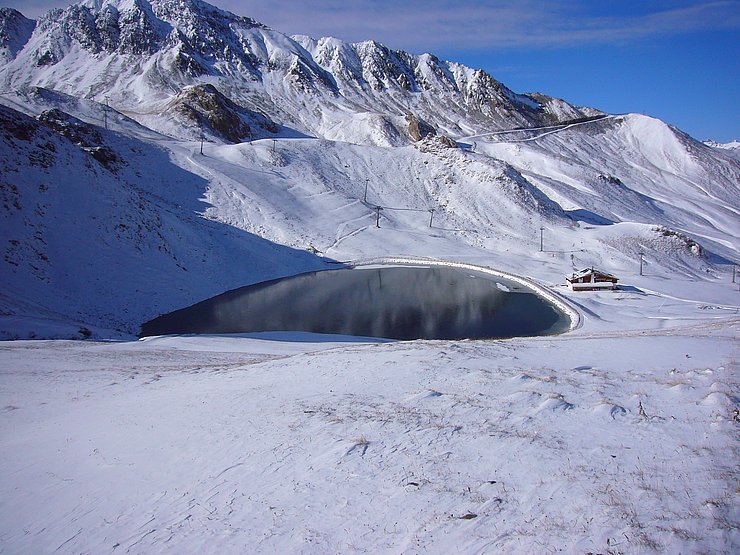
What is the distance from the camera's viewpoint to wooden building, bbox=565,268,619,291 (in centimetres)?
5391

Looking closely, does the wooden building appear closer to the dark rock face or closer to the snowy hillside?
the snowy hillside

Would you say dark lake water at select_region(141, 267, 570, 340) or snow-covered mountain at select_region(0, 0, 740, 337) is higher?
snow-covered mountain at select_region(0, 0, 740, 337)

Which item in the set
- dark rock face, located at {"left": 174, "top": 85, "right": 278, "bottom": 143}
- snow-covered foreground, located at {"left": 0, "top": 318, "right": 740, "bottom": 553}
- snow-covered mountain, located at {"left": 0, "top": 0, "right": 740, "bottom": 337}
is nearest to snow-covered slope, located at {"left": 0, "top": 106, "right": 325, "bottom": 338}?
snow-covered mountain, located at {"left": 0, "top": 0, "right": 740, "bottom": 337}

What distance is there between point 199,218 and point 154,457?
181ft

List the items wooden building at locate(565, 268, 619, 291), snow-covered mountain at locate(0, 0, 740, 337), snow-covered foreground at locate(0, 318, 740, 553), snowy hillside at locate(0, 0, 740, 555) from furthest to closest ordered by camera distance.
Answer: wooden building at locate(565, 268, 619, 291) < snow-covered mountain at locate(0, 0, 740, 337) < snowy hillside at locate(0, 0, 740, 555) < snow-covered foreground at locate(0, 318, 740, 553)

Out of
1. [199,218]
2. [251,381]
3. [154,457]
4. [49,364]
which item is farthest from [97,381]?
[199,218]

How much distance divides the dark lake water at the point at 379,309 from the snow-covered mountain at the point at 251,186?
3507 millimetres

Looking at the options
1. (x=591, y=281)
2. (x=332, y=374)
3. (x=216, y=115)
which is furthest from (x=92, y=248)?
(x=216, y=115)

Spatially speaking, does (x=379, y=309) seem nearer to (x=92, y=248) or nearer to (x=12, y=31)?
(x=92, y=248)

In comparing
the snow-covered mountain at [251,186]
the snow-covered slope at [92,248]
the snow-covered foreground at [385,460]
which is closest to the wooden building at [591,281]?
the snow-covered mountain at [251,186]

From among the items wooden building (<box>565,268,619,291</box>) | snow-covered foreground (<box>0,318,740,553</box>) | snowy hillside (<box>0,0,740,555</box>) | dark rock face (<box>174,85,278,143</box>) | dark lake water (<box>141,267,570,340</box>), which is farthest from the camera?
dark rock face (<box>174,85,278,143</box>)

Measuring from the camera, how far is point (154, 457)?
1105 cm

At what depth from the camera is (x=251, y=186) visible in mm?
75938

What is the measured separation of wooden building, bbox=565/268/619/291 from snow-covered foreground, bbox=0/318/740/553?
37980 millimetres
